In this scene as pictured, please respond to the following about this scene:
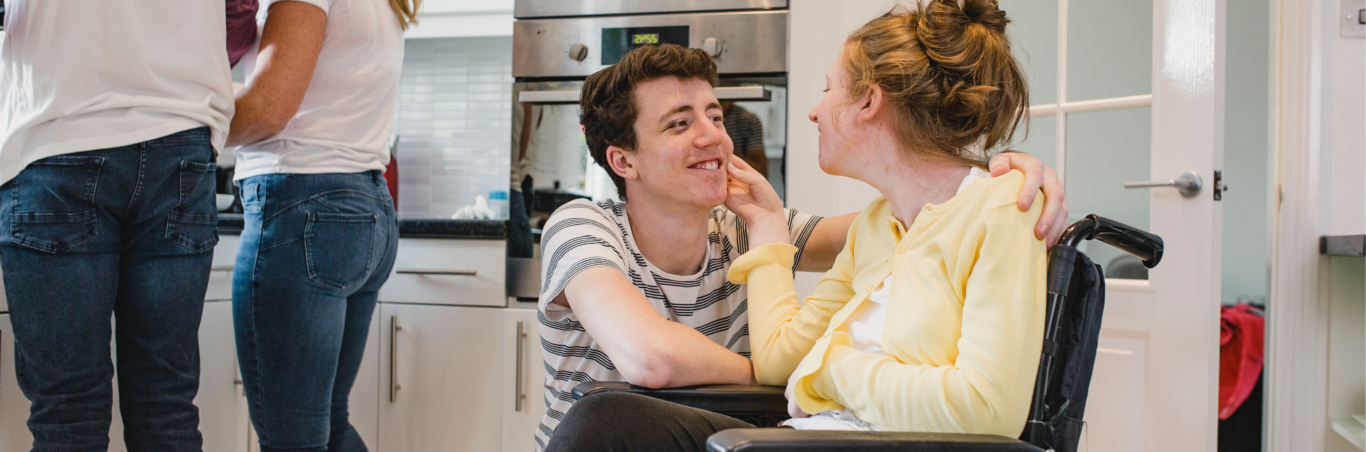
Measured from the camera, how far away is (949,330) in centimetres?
Answer: 81

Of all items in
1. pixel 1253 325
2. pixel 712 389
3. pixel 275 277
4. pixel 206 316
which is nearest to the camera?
pixel 712 389

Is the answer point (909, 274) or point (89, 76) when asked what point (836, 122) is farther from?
point (89, 76)

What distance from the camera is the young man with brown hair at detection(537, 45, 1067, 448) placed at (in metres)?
1.20

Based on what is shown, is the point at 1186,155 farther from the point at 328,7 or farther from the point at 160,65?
Answer: the point at 160,65

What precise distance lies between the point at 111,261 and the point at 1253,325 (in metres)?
2.96

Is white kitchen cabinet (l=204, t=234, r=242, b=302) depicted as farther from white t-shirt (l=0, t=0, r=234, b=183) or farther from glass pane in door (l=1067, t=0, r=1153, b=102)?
glass pane in door (l=1067, t=0, r=1153, b=102)

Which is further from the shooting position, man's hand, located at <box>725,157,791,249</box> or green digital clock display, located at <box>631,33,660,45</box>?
green digital clock display, located at <box>631,33,660,45</box>

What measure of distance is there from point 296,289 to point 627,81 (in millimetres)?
635

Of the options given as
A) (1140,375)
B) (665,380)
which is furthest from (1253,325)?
(665,380)

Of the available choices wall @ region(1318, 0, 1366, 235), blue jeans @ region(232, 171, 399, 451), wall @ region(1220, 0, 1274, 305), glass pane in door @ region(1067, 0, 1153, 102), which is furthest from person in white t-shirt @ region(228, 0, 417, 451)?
wall @ region(1220, 0, 1274, 305)

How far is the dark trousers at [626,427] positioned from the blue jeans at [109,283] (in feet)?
2.17

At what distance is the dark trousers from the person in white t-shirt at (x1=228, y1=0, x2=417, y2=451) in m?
0.69

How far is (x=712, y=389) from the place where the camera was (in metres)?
0.97


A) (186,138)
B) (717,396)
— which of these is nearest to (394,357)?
(186,138)
